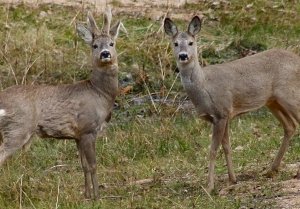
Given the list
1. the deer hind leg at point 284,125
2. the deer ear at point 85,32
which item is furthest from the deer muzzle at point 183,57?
the deer hind leg at point 284,125

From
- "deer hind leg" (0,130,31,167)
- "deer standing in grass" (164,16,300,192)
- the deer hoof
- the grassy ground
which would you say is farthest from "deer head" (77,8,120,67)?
the deer hoof

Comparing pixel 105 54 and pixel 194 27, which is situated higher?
pixel 194 27

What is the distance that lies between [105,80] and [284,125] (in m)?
1.91

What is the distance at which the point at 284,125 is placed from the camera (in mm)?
11438

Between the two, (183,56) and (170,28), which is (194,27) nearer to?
(170,28)

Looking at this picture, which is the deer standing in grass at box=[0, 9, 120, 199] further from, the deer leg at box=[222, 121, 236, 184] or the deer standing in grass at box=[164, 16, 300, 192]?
the deer leg at box=[222, 121, 236, 184]

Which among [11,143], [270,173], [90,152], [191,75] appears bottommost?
[270,173]

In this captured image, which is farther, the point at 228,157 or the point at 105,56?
the point at 228,157

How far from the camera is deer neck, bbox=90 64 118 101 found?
11.0m

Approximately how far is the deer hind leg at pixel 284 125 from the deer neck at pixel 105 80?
167 cm

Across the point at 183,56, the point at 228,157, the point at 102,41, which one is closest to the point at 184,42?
the point at 183,56

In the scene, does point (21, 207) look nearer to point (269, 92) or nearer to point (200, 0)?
point (269, 92)

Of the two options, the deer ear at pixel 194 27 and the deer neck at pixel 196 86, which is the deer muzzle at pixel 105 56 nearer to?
the deer neck at pixel 196 86

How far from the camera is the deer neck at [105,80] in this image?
1098 centimetres
